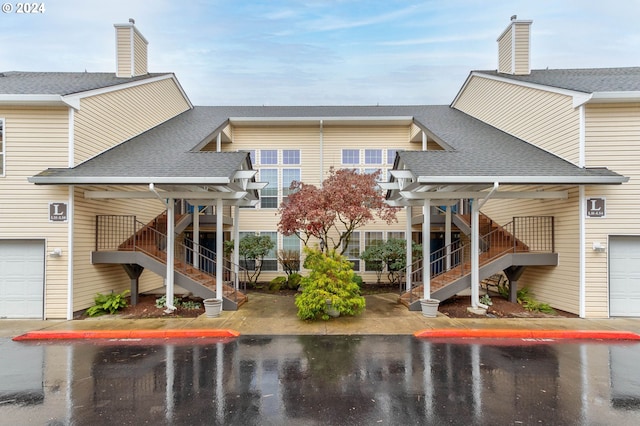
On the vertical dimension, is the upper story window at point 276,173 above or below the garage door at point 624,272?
above

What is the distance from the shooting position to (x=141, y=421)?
173 inches

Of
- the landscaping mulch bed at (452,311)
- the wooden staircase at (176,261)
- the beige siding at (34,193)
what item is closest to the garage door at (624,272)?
the landscaping mulch bed at (452,311)

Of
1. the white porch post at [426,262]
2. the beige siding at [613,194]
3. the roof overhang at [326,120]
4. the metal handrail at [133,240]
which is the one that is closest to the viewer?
the beige siding at [613,194]

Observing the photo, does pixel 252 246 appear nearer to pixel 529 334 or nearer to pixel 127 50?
pixel 127 50

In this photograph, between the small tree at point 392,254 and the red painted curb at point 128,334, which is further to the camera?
the small tree at point 392,254

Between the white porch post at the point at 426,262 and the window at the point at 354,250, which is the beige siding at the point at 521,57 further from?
→ the window at the point at 354,250

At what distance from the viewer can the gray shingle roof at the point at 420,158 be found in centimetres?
916

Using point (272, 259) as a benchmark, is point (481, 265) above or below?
above

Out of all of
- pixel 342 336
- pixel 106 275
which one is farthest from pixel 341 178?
pixel 106 275

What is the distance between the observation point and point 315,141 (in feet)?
53.5

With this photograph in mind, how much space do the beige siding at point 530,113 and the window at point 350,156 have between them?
237 inches

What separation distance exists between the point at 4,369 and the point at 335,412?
6254 mm

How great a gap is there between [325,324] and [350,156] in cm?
960

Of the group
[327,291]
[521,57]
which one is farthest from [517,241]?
[521,57]
